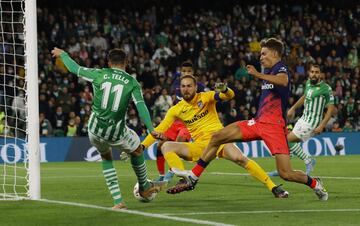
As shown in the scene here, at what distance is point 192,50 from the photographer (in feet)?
107

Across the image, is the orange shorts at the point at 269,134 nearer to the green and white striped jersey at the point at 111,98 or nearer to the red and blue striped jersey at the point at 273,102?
the red and blue striped jersey at the point at 273,102

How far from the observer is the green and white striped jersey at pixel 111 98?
1080 cm

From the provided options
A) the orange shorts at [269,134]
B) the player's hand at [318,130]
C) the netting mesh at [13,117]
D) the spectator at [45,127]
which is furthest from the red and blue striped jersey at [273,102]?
the spectator at [45,127]

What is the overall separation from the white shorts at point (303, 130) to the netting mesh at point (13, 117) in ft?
17.0

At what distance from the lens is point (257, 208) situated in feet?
36.2

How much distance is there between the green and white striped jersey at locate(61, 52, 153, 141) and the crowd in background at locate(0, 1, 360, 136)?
15.8 metres

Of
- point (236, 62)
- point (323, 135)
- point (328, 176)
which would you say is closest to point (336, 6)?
point (236, 62)

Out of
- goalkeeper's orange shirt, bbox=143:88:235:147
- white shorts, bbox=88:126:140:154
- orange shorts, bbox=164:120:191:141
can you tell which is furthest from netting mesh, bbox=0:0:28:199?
orange shorts, bbox=164:120:191:141

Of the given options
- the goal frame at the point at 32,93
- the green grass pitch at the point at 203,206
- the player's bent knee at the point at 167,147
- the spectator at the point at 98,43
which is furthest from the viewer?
the spectator at the point at 98,43

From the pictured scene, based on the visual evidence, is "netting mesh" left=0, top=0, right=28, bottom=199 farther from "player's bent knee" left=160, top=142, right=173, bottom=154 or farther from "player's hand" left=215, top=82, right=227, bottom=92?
"player's hand" left=215, top=82, right=227, bottom=92

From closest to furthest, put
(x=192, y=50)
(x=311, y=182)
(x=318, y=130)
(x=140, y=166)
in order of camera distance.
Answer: (x=140, y=166)
(x=311, y=182)
(x=318, y=130)
(x=192, y=50)

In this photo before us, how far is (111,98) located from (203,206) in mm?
1820

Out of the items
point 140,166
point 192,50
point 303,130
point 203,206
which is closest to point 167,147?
point 140,166

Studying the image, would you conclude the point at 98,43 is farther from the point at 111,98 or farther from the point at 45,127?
the point at 111,98
